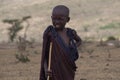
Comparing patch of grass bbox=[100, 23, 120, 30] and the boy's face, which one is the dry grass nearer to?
patch of grass bbox=[100, 23, 120, 30]

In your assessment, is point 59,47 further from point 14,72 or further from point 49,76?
point 14,72

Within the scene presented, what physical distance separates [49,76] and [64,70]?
0.60 ft

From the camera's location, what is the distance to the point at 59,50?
204 inches

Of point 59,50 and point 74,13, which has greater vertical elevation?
point 59,50

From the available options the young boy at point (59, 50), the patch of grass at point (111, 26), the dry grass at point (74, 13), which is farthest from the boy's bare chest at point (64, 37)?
the patch of grass at point (111, 26)

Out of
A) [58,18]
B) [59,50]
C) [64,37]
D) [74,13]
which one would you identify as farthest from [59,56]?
[74,13]

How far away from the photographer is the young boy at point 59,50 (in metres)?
5.19

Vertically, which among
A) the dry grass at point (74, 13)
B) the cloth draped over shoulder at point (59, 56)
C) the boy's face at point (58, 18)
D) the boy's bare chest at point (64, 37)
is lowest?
the dry grass at point (74, 13)

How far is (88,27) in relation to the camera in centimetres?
5009

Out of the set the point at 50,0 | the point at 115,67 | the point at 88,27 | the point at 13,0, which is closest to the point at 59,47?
the point at 115,67

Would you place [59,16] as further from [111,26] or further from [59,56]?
[111,26]

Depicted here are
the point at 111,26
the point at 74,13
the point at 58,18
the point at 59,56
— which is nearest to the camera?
the point at 59,56

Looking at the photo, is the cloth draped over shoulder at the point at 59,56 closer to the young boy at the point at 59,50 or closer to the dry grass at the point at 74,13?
the young boy at the point at 59,50

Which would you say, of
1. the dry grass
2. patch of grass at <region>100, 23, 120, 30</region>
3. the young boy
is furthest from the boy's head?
patch of grass at <region>100, 23, 120, 30</region>
